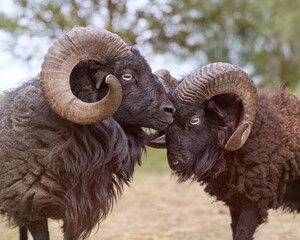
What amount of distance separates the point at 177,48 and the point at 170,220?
9994 mm

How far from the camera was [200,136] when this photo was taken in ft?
20.3

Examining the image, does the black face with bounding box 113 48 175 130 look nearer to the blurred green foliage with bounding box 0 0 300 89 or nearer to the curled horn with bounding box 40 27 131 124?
the curled horn with bounding box 40 27 131 124

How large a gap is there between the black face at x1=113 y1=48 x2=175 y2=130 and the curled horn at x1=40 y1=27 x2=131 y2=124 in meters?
0.38

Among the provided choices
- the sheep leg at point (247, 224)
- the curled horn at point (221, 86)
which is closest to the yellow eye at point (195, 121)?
the curled horn at point (221, 86)

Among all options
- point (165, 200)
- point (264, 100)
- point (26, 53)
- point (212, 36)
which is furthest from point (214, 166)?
point (212, 36)

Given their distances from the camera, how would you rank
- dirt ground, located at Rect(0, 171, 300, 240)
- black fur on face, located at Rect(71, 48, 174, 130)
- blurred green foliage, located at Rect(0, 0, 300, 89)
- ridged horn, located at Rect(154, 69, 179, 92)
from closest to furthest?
black fur on face, located at Rect(71, 48, 174, 130), ridged horn, located at Rect(154, 69, 179, 92), dirt ground, located at Rect(0, 171, 300, 240), blurred green foliage, located at Rect(0, 0, 300, 89)

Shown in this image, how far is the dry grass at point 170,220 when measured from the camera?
28.7 ft

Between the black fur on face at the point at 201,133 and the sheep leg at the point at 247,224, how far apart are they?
60cm

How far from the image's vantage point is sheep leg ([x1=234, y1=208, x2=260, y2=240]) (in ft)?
19.8

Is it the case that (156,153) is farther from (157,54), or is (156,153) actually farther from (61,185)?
(61,185)

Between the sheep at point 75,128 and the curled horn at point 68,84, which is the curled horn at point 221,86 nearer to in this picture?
the sheep at point 75,128

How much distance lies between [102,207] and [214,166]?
1.51 m

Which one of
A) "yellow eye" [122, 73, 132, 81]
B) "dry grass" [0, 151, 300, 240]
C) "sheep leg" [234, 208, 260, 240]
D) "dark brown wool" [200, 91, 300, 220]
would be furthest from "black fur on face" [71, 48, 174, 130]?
"dry grass" [0, 151, 300, 240]

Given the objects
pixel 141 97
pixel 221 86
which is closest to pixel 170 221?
Answer: pixel 221 86
